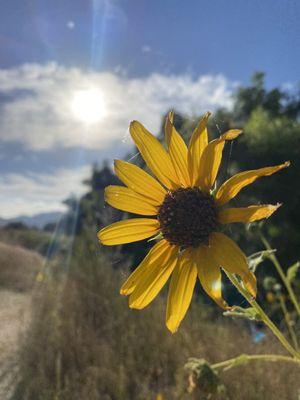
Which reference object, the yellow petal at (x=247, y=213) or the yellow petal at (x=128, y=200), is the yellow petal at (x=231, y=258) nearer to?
the yellow petal at (x=247, y=213)

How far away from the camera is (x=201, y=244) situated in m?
1.01

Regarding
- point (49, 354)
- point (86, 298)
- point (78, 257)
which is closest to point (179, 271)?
point (49, 354)

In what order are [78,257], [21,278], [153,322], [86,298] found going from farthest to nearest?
[21,278]
[78,257]
[86,298]
[153,322]

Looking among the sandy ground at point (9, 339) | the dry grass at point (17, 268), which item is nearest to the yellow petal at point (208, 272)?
the sandy ground at point (9, 339)

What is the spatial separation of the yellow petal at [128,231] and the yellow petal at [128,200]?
2cm

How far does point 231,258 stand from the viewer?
0.90 meters

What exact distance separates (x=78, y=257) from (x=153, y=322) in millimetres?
1410

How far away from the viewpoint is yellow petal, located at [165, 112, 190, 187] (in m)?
1.00

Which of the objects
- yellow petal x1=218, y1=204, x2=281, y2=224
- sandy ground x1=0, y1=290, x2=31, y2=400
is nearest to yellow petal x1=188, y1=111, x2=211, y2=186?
yellow petal x1=218, y1=204, x2=281, y2=224

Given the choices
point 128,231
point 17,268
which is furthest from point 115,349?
point 17,268

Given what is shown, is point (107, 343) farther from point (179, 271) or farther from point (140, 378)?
point (179, 271)

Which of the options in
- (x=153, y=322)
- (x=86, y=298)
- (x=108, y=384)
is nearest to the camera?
(x=108, y=384)

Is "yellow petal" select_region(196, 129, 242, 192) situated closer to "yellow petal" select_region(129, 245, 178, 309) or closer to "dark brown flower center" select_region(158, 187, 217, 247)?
"dark brown flower center" select_region(158, 187, 217, 247)

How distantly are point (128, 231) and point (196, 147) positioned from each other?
0.77 ft
